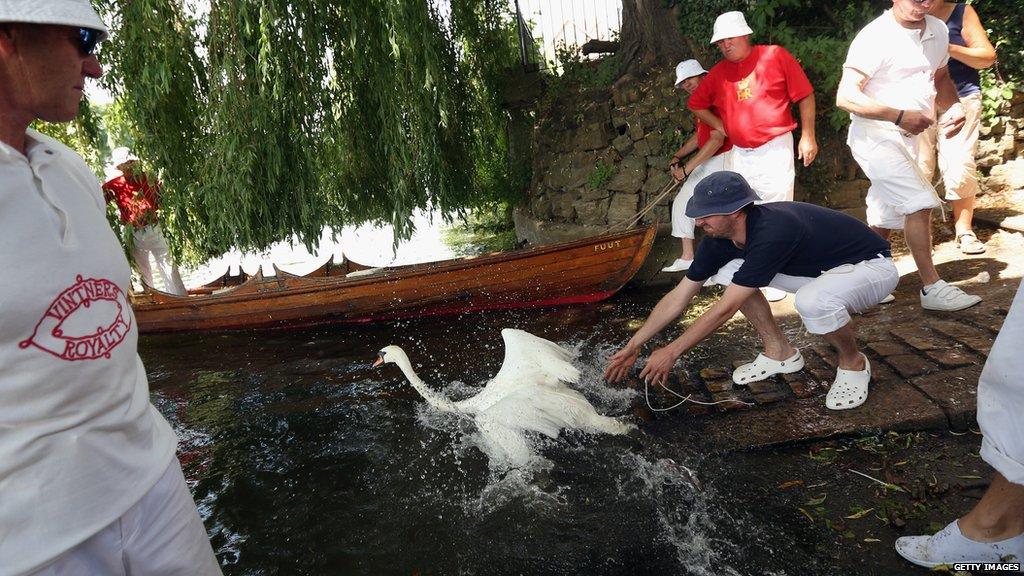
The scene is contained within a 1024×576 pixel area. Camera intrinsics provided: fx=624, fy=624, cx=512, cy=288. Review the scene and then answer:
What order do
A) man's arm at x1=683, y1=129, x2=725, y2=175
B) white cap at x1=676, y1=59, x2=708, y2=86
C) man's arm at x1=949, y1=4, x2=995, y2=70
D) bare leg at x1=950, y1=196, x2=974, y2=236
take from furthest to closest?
1. man's arm at x1=683, y1=129, x2=725, y2=175
2. white cap at x1=676, y1=59, x2=708, y2=86
3. bare leg at x1=950, y1=196, x2=974, y2=236
4. man's arm at x1=949, y1=4, x2=995, y2=70

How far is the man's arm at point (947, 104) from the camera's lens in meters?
4.74

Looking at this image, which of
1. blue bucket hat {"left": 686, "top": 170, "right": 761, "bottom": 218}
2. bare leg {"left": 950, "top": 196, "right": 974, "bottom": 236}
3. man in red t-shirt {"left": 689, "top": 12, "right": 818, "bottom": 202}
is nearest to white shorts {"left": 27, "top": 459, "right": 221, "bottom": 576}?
blue bucket hat {"left": 686, "top": 170, "right": 761, "bottom": 218}

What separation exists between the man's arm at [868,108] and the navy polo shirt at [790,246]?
1.04 meters

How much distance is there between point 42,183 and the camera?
1456mm

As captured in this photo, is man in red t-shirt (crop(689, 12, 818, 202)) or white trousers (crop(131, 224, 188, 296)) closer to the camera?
man in red t-shirt (crop(689, 12, 818, 202))

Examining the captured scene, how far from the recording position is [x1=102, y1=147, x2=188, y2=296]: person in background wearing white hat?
271 inches

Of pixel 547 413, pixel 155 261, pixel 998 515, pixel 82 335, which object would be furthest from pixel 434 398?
pixel 155 261

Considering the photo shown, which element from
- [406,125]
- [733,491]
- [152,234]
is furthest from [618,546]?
[152,234]

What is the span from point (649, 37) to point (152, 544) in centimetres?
826

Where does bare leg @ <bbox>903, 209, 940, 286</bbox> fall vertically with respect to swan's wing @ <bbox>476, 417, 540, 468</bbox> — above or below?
above

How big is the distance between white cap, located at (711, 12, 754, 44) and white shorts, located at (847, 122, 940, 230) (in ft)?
3.99

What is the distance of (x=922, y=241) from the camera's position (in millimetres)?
4457

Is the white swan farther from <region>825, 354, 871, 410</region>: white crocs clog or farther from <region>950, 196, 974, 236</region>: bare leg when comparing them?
<region>950, 196, 974, 236</region>: bare leg

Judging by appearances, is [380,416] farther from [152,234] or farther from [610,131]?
[610,131]
